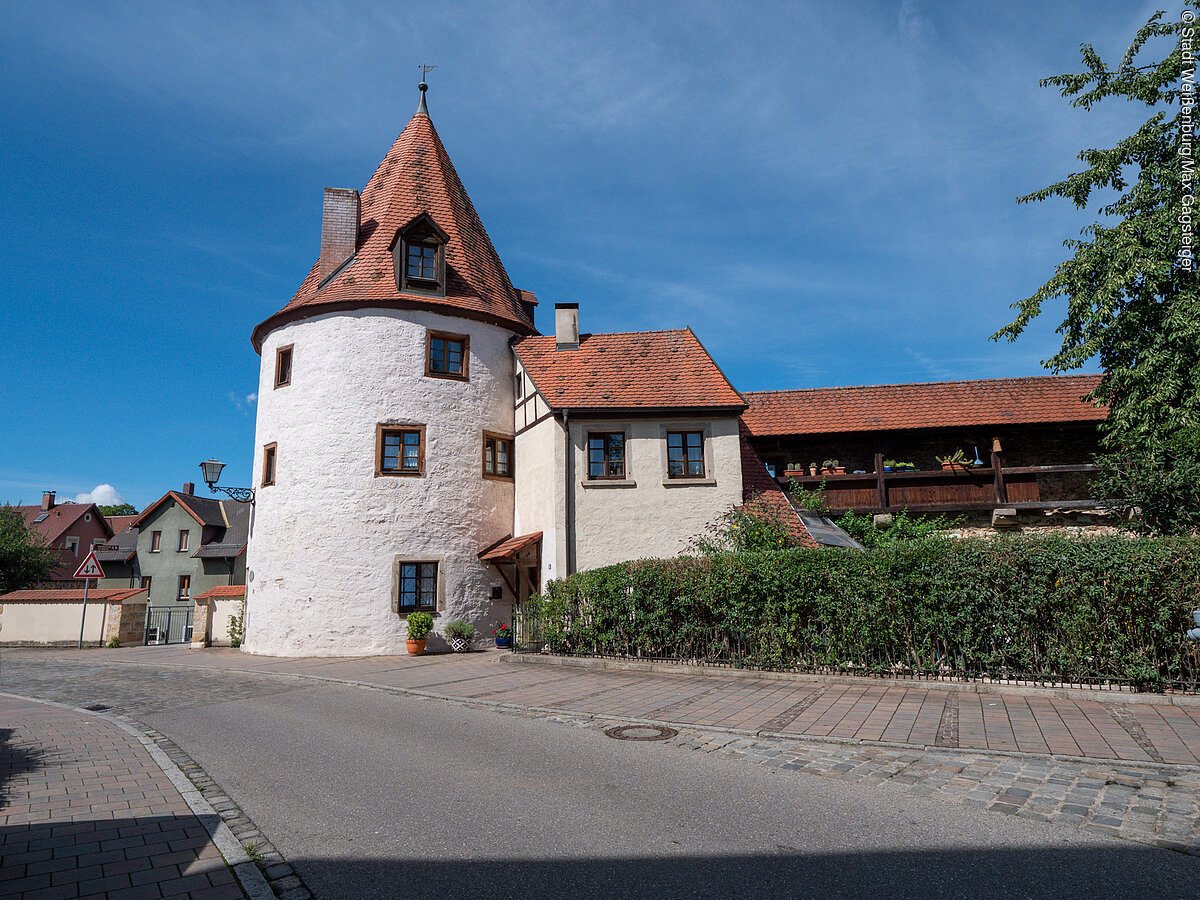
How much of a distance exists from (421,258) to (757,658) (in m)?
15.1

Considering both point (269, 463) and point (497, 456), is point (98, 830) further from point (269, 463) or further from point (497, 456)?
point (269, 463)

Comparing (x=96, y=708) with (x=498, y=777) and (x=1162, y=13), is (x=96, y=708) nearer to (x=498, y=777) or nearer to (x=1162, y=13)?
(x=498, y=777)

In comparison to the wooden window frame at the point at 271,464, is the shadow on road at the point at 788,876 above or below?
below

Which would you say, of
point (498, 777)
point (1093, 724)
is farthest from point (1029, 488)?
point (498, 777)

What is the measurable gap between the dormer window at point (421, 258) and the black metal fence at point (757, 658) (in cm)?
996

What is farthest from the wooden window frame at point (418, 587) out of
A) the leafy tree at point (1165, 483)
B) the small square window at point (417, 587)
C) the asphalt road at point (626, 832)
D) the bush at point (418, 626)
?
the leafy tree at point (1165, 483)

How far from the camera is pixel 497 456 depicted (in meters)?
21.7

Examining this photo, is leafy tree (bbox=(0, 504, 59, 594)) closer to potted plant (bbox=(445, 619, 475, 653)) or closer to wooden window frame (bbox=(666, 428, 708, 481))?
potted plant (bbox=(445, 619, 475, 653))

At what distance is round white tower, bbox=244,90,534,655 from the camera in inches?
766

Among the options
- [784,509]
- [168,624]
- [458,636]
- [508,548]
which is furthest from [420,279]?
[168,624]

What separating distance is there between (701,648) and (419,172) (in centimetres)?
1880

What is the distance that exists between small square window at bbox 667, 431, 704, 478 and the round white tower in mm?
5274

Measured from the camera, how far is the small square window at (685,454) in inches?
750

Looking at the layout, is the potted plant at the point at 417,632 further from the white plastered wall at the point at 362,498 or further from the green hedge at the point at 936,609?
the green hedge at the point at 936,609
